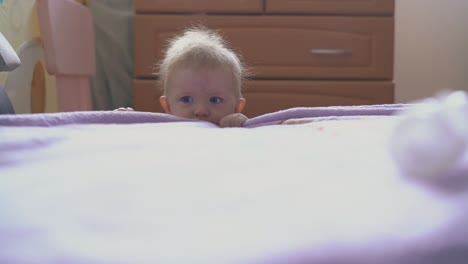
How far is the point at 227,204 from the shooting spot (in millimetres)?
340

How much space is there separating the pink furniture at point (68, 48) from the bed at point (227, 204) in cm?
129

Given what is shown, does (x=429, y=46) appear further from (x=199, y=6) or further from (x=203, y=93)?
(x=203, y=93)

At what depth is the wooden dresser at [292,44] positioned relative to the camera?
2062mm

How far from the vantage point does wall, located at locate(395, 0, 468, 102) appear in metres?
2.63

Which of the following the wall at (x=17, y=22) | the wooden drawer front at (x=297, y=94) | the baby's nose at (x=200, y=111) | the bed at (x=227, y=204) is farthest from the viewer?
the wooden drawer front at (x=297, y=94)

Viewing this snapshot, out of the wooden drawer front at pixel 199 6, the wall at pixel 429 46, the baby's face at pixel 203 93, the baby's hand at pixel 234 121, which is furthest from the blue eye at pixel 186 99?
the wall at pixel 429 46

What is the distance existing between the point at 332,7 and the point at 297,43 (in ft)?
0.59

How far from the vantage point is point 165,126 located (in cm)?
71

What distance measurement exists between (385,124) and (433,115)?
30cm

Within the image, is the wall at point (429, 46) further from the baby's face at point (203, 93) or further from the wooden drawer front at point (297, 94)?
the baby's face at point (203, 93)

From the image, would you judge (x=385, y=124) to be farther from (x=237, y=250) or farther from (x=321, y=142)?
(x=237, y=250)

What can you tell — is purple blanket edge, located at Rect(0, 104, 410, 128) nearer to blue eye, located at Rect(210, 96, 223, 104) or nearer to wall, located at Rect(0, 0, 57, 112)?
blue eye, located at Rect(210, 96, 223, 104)

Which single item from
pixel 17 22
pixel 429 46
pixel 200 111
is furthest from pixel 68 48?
pixel 429 46

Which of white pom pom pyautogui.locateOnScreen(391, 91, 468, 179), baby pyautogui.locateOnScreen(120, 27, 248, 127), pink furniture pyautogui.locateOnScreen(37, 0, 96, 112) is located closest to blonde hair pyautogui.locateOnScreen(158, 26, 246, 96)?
baby pyautogui.locateOnScreen(120, 27, 248, 127)
